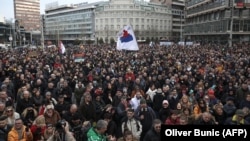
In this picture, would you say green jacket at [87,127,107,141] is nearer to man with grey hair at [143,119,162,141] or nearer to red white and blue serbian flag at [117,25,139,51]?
man with grey hair at [143,119,162,141]

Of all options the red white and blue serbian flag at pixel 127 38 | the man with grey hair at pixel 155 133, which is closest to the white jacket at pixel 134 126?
the man with grey hair at pixel 155 133

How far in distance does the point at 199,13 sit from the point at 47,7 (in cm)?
Answer: 10476

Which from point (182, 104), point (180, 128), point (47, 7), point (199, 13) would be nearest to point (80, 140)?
point (182, 104)

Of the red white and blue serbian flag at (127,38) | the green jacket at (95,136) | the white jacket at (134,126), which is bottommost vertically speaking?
the white jacket at (134,126)

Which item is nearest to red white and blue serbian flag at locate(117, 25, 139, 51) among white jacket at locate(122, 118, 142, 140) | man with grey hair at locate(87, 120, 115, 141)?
white jacket at locate(122, 118, 142, 140)

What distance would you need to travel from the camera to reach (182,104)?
782 centimetres

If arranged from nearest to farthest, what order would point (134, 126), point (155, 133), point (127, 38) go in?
point (155, 133)
point (134, 126)
point (127, 38)

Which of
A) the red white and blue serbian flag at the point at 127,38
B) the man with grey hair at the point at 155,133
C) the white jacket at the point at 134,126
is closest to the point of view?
the man with grey hair at the point at 155,133

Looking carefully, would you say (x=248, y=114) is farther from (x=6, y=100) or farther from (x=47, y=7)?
(x=47, y=7)

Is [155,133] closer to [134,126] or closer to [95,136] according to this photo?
[134,126]

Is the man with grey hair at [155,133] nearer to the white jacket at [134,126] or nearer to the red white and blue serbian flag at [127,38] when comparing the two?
the white jacket at [134,126]

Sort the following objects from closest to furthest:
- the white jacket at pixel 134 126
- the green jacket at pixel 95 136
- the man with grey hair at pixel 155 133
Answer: the green jacket at pixel 95 136 < the man with grey hair at pixel 155 133 < the white jacket at pixel 134 126

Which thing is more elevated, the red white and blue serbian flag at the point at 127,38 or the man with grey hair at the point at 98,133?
the red white and blue serbian flag at the point at 127,38

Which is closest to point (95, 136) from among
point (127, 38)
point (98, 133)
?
point (98, 133)
